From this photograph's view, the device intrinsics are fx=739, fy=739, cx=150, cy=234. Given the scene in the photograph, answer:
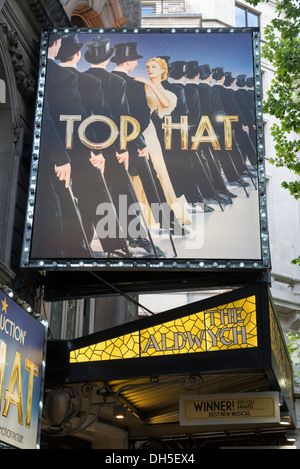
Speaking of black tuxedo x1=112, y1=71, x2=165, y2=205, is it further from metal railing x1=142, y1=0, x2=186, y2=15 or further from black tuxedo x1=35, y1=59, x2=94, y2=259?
metal railing x1=142, y1=0, x2=186, y2=15

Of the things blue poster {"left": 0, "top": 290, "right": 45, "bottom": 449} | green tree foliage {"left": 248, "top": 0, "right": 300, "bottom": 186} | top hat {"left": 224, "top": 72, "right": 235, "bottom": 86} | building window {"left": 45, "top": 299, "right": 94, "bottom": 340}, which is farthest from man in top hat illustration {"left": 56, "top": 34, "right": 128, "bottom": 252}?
green tree foliage {"left": 248, "top": 0, "right": 300, "bottom": 186}

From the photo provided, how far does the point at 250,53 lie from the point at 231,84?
0.82 meters

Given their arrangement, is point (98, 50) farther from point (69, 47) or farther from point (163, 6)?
point (163, 6)

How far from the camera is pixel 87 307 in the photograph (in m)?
17.7

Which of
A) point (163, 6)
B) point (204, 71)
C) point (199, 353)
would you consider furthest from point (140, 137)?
point (163, 6)

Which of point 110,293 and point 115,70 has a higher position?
point 115,70

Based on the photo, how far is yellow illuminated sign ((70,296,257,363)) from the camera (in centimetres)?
1094

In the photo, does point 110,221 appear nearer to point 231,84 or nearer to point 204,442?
point 231,84

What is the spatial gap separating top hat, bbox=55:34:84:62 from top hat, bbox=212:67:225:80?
8.16 ft
